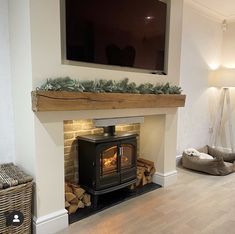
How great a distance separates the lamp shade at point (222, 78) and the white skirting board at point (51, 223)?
3520mm

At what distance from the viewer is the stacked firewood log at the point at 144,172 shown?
3102 mm

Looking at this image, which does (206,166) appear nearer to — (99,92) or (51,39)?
(99,92)

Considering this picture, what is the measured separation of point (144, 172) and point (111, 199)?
0.63 m

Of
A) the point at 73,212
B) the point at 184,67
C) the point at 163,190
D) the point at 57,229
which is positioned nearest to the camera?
the point at 57,229

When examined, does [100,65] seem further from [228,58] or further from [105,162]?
[228,58]

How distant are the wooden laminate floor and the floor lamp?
1.73m

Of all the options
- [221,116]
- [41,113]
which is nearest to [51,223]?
[41,113]

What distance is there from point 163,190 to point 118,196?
62 cm

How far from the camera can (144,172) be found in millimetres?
3156

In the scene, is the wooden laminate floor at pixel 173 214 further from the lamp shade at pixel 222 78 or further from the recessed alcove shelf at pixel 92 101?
the lamp shade at pixel 222 78

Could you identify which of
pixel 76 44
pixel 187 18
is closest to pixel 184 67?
pixel 187 18

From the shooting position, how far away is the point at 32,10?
1.87 meters

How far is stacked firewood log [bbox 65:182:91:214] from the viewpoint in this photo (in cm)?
240

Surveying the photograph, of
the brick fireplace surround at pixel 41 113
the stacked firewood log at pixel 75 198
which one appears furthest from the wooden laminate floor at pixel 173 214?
the brick fireplace surround at pixel 41 113
